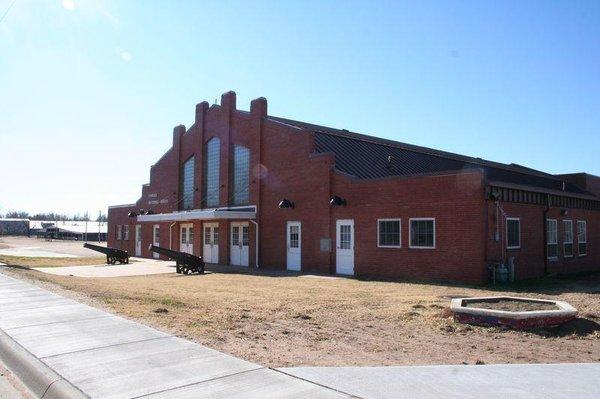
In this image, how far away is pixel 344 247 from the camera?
2314 cm

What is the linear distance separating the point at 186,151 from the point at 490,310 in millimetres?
28711

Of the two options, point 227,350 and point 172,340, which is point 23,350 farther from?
point 227,350

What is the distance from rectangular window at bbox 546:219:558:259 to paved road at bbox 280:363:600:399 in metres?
17.2

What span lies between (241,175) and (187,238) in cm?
695

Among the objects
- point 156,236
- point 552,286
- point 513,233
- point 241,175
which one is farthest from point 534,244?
point 156,236

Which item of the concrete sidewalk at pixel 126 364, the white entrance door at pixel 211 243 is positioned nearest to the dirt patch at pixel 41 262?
the white entrance door at pixel 211 243

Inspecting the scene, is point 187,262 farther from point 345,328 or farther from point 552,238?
point 345,328

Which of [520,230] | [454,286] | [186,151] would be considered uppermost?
[186,151]

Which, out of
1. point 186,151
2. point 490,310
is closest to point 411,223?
point 490,310

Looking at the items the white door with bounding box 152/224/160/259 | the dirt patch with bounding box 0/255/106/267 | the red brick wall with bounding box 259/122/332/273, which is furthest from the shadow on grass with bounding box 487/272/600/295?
the white door with bounding box 152/224/160/259

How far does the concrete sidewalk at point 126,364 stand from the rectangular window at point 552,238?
739 inches

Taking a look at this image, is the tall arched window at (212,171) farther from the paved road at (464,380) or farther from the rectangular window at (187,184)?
the paved road at (464,380)

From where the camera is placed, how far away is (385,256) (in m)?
20.9

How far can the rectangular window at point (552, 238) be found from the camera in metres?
22.4
